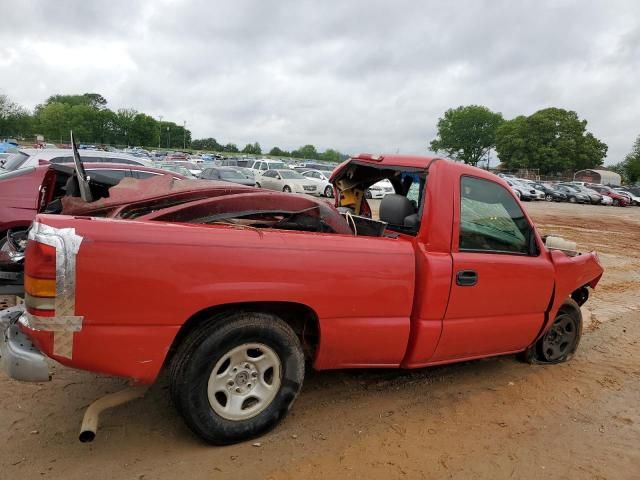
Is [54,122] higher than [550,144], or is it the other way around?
[550,144]

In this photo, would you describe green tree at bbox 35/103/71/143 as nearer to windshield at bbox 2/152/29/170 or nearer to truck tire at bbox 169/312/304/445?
windshield at bbox 2/152/29/170

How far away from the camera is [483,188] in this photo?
373 centimetres

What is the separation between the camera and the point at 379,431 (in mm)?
3223

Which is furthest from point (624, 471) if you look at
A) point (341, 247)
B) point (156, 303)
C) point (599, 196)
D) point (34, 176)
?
point (599, 196)

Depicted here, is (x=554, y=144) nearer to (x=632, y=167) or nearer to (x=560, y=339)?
(x=632, y=167)

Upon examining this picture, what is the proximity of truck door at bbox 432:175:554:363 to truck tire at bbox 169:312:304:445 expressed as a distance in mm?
1238

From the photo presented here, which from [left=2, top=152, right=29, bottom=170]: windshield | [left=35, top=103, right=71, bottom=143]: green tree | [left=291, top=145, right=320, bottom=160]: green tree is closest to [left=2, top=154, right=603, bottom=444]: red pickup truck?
[left=2, top=152, right=29, bottom=170]: windshield

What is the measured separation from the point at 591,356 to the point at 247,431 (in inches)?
151

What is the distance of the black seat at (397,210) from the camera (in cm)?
369

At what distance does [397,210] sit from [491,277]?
2.88 feet

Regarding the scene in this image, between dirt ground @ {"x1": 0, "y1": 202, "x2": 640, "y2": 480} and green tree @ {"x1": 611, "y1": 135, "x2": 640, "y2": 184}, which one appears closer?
dirt ground @ {"x1": 0, "y1": 202, "x2": 640, "y2": 480}

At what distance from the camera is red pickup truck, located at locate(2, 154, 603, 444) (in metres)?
2.45

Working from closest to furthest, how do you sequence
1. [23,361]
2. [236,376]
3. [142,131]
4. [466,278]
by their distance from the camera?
[23,361], [236,376], [466,278], [142,131]

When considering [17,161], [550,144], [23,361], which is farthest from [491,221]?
[550,144]
